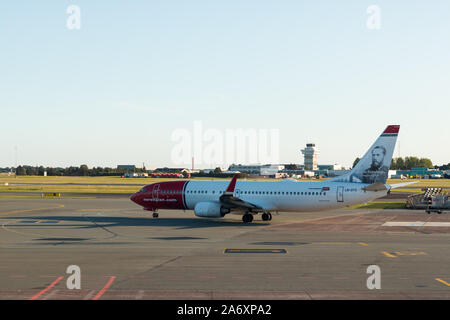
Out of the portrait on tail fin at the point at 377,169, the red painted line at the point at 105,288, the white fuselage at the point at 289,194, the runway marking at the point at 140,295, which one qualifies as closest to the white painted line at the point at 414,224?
the white fuselage at the point at 289,194

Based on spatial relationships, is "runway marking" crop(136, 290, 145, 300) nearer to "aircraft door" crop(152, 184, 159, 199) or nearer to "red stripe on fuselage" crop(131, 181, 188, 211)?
"red stripe on fuselage" crop(131, 181, 188, 211)

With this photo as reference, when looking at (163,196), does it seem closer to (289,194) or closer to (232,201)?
(232,201)

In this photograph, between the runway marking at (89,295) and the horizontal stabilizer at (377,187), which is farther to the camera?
the horizontal stabilizer at (377,187)

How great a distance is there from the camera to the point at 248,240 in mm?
34031

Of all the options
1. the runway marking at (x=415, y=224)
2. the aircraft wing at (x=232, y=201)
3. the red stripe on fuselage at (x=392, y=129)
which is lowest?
the runway marking at (x=415, y=224)

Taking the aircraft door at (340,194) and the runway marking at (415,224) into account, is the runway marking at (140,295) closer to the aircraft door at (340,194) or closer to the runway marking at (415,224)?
the aircraft door at (340,194)

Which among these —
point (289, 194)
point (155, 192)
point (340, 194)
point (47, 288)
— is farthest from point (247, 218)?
point (47, 288)

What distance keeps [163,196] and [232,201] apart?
8.70 m

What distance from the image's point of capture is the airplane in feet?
139

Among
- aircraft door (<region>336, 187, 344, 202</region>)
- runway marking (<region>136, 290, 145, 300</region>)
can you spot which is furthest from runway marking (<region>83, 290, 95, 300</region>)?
aircraft door (<region>336, 187, 344, 202</region>)

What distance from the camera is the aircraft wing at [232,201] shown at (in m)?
43.5

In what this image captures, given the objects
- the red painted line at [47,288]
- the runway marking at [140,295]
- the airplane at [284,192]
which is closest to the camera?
the runway marking at [140,295]

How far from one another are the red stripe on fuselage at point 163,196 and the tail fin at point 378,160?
17.0 m

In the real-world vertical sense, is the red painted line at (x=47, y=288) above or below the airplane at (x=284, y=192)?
below
